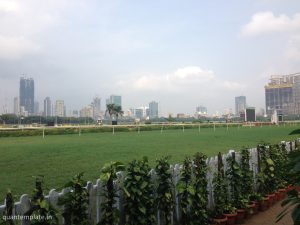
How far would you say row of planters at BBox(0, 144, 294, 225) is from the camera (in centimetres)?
331

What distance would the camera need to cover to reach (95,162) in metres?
11.9

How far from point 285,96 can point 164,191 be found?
144m

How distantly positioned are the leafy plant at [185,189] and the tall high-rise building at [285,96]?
137 meters

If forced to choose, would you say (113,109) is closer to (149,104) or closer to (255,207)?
(255,207)

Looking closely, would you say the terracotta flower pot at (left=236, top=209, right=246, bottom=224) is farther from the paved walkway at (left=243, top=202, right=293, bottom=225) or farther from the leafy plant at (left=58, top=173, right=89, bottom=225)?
the leafy plant at (left=58, top=173, right=89, bottom=225)

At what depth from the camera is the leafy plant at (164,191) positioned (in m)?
4.62

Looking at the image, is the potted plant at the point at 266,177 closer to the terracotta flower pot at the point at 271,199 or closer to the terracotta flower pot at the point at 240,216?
the terracotta flower pot at the point at 271,199

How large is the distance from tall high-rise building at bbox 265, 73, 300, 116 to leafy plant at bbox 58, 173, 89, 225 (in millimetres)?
139119

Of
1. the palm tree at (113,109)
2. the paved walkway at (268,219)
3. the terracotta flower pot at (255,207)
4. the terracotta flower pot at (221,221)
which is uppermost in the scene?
the palm tree at (113,109)

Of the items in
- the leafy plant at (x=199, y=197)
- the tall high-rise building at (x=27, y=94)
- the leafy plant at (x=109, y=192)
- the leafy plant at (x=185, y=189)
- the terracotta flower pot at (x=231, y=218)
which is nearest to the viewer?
the leafy plant at (x=109, y=192)

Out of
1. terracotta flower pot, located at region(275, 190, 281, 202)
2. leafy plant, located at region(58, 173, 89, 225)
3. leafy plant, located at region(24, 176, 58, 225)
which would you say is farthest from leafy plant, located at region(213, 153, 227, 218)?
leafy plant, located at region(24, 176, 58, 225)

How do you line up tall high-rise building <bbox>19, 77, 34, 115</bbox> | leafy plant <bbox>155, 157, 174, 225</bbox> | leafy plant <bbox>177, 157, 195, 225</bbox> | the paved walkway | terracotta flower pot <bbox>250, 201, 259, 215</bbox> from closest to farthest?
leafy plant <bbox>155, 157, 174, 225</bbox>, leafy plant <bbox>177, 157, 195, 225</bbox>, the paved walkway, terracotta flower pot <bbox>250, 201, 259, 215</bbox>, tall high-rise building <bbox>19, 77, 34, 115</bbox>

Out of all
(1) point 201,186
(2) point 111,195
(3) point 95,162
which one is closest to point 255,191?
(1) point 201,186

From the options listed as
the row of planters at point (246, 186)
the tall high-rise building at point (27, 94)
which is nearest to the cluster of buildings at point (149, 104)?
the tall high-rise building at point (27, 94)
